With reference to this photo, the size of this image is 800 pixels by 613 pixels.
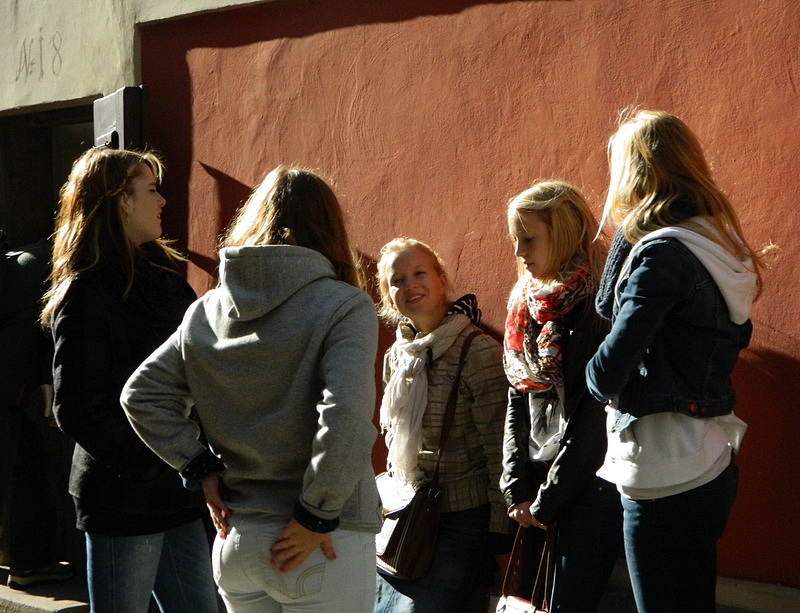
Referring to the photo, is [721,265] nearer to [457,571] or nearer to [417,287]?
[417,287]

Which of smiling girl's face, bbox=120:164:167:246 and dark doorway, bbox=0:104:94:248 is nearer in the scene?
smiling girl's face, bbox=120:164:167:246

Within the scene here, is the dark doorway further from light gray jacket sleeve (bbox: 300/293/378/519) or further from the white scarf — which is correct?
light gray jacket sleeve (bbox: 300/293/378/519)

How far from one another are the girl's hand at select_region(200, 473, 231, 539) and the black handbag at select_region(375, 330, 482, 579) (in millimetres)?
1144

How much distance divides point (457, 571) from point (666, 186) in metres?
1.53

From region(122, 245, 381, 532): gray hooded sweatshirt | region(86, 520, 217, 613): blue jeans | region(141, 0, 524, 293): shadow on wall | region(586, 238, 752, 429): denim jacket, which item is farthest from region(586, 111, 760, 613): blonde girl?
region(141, 0, 524, 293): shadow on wall

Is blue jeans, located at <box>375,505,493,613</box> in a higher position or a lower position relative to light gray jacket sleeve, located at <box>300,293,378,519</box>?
lower

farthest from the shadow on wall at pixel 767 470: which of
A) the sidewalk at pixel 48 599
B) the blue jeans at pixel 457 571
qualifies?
the sidewalk at pixel 48 599

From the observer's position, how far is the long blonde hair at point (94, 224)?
3400 mm

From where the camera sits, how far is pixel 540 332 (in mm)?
3479

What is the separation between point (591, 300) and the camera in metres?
3.44

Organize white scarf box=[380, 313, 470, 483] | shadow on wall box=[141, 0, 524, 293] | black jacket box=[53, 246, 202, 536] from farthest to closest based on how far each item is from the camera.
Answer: shadow on wall box=[141, 0, 524, 293]
white scarf box=[380, 313, 470, 483]
black jacket box=[53, 246, 202, 536]

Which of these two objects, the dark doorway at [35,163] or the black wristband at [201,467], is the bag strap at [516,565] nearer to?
the black wristband at [201,467]

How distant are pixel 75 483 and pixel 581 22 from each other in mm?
2363

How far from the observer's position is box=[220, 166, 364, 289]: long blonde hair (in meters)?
2.71
